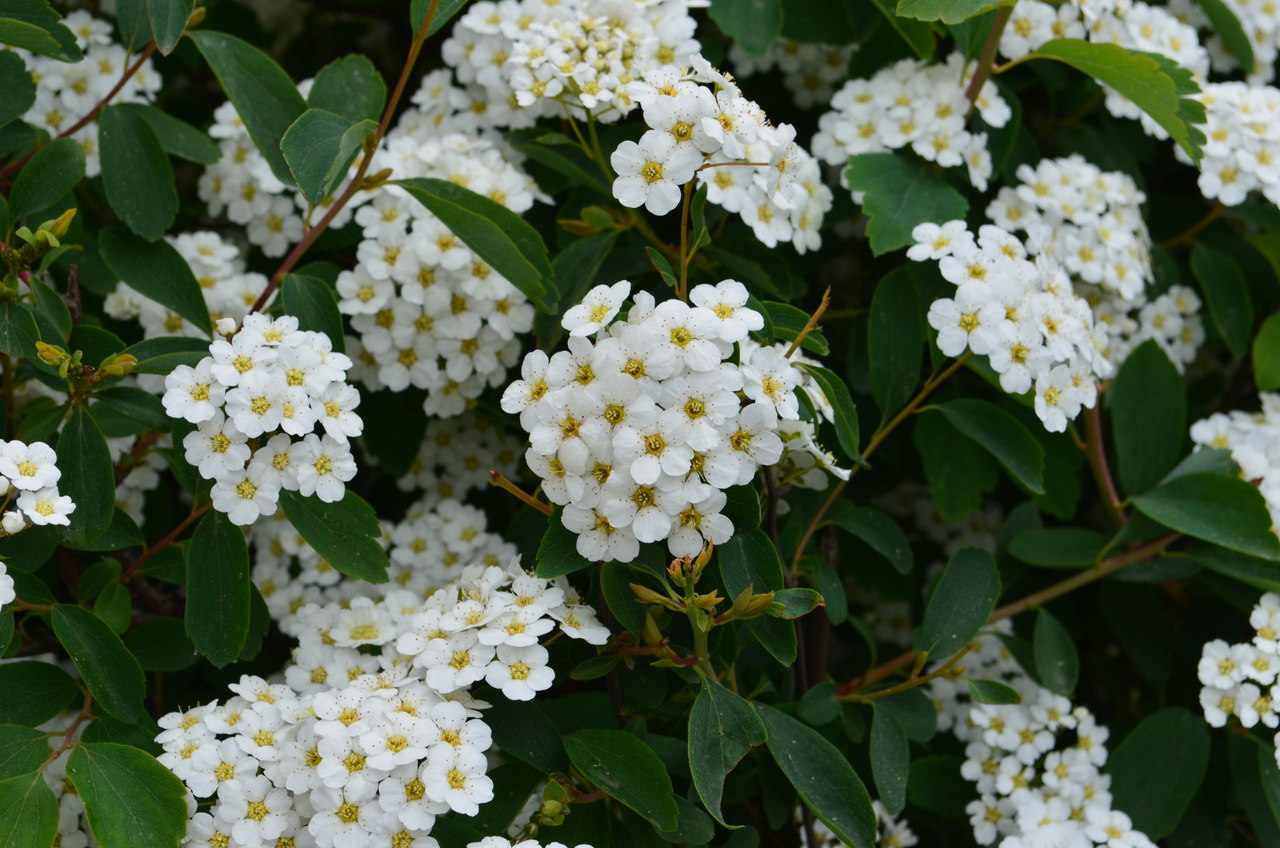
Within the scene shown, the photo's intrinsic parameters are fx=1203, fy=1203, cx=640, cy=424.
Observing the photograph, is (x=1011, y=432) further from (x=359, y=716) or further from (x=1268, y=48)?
(x=1268, y=48)

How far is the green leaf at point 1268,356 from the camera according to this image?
2.16 meters

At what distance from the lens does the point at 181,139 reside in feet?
6.54

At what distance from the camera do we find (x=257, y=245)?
221 centimetres

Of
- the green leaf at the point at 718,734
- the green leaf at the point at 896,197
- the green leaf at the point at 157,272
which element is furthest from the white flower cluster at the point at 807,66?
the green leaf at the point at 718,734

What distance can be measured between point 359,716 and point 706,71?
0.92 metres

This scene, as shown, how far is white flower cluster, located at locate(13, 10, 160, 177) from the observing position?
6.69 feet

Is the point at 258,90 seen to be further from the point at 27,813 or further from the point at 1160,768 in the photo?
the point at 1160,768

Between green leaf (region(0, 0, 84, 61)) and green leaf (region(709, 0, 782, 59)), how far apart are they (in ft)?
3.34

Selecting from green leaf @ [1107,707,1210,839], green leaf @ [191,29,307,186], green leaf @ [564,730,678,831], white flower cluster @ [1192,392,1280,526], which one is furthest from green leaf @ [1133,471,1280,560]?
green leaf @ [191,29,307,186]

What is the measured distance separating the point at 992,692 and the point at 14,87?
1.68 metres

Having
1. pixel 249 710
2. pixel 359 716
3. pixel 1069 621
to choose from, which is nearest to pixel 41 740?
pixel 249 710

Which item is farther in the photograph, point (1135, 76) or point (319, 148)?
point (1135, 76)

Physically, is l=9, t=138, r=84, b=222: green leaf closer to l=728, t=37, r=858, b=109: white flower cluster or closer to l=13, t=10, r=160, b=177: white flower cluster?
l=13, t=10, r=160, b=177: white flower cluster

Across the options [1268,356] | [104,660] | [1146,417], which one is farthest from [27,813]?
[1268,356]
